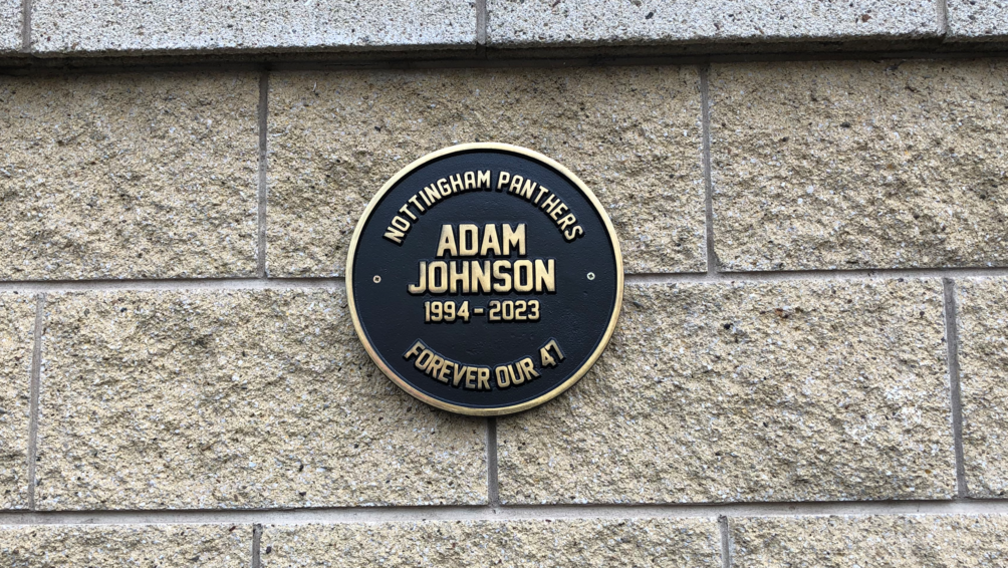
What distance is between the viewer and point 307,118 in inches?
95.0

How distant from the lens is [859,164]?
2355 millimetres

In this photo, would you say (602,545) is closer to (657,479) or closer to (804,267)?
(657,479)

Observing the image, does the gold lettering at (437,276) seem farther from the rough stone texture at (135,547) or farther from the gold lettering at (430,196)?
the rough stone texture at (135,547)

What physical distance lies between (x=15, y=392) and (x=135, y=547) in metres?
0.71

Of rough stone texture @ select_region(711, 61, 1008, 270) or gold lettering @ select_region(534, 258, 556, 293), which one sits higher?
rough stone texture @ select_region(711, 61, 1008, 270)

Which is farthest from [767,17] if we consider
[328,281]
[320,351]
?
[320,351]

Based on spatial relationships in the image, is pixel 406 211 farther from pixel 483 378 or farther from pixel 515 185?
pixel 483 378

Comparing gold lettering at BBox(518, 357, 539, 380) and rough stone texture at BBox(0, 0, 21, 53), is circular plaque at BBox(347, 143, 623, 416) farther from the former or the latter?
rough stone texture at BBox(0, 0, 21, 53)

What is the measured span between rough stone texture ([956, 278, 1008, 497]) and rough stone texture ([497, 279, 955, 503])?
0.08 meters

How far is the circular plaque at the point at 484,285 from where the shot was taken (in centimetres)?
224

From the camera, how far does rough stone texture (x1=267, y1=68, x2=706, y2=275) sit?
2.36 metres

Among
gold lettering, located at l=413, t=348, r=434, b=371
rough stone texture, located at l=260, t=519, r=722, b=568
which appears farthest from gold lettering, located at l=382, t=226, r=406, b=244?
rough stone texture, located at l=260, t=519, r=722, b=568

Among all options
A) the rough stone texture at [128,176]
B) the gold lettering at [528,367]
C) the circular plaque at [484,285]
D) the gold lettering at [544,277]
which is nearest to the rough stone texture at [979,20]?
the circular plaque at [484,285]

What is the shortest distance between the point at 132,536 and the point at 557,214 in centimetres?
185
